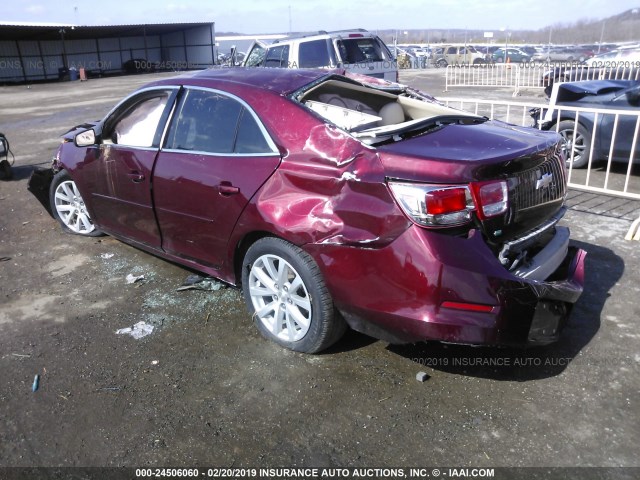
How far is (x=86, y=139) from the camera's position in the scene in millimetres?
4773

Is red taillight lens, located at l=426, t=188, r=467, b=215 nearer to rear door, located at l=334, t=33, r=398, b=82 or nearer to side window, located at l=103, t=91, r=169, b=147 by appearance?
side window, located at l=103, t=91, r=169, b=147

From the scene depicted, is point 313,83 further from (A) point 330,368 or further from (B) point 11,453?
(B) point 11,453

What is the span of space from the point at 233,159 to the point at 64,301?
6.47 ft

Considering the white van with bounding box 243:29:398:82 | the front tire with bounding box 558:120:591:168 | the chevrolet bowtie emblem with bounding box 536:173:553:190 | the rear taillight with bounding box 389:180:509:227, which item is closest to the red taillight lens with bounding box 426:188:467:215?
the rear taillight with bounding box 389:180:509:227

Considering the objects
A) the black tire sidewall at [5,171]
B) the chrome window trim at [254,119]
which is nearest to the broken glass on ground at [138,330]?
the chrome window trim at [254,119]

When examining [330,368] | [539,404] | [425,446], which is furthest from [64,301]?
[539,404]

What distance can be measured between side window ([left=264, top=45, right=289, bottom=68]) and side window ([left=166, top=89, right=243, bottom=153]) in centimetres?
973

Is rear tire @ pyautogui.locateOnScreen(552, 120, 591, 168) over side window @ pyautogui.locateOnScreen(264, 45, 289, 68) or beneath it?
beneath

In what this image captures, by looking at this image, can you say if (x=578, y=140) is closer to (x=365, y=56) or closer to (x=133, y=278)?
(x=133, y=278)

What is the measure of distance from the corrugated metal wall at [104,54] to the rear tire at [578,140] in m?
32.8

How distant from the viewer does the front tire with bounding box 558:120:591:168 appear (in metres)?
7.50

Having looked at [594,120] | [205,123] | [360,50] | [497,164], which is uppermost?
[360,50]

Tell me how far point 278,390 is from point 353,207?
116 cm
